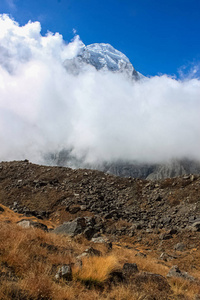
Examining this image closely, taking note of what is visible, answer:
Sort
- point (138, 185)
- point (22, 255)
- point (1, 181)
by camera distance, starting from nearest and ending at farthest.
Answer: point (22, 255) < point (138, 185) < point (1, 181)

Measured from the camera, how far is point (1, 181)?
31.7 meters

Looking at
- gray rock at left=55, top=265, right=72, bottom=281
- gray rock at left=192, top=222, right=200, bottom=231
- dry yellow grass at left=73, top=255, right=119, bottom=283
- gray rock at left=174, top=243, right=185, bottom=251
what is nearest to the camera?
gray rock at left=55, top=265, right=72, bottom=281

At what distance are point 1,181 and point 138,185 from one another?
21217 mm

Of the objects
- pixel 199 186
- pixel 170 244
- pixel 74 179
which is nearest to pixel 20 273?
pixel 170 244

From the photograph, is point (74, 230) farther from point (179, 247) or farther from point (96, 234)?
point (179, 247)

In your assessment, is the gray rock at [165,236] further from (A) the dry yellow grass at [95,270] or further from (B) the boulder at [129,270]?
(A) the dry yellow grass at [95,270]

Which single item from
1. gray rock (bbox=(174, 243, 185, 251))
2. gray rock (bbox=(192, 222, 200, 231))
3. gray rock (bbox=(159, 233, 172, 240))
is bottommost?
gray rock (bbox=(174, 243, 185, 251))

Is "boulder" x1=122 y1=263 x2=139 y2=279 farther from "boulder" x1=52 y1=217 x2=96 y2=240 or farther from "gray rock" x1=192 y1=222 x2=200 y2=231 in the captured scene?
"gray rock" x1=192 y1=222 x2=200 y2=231

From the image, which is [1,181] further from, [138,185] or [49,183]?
[138,185]

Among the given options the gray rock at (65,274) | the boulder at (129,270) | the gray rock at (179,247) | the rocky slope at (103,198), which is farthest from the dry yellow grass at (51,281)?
the rocky slope at (103,198)

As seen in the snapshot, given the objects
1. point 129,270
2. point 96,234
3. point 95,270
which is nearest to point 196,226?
point 96,234

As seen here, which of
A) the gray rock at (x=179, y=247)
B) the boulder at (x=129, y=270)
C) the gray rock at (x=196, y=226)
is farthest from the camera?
the gray rock at (x=196, y=226)

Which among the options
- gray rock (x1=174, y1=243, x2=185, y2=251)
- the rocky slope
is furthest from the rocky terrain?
the rocky slope

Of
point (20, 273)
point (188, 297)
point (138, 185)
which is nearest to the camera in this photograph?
point (20, 273)
